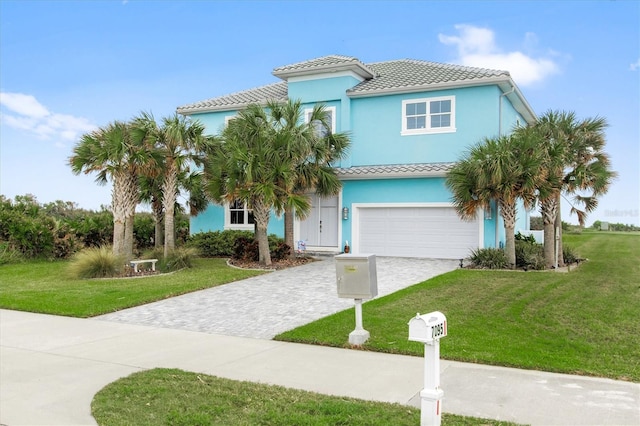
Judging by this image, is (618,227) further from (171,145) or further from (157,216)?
(171,145)

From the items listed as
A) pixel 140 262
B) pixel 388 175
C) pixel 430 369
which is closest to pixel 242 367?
pixel 430 369

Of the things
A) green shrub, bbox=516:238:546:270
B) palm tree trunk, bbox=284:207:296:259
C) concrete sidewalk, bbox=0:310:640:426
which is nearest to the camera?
concrete sidewalk, bbox=0:310:640:426

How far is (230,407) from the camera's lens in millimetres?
5293

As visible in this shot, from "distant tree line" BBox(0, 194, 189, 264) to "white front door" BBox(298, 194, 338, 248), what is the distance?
24.1 feet

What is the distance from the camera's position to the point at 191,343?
8.44 m

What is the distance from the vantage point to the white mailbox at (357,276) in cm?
776

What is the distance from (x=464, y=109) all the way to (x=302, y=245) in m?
8.08

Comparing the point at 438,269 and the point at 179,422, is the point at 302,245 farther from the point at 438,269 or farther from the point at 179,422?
the point at 179,422

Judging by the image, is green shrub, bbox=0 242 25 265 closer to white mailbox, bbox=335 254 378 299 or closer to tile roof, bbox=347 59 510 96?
tile roof, bbox=347 59 510 96

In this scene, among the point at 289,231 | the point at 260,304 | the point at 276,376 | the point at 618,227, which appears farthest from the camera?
the point at 618,227

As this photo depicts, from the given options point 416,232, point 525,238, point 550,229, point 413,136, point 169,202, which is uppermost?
point 413,136

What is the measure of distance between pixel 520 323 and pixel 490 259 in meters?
8.10

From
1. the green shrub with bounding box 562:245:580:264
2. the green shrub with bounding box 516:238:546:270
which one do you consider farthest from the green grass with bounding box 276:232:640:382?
the green shrub with bounding box 562:245:580:264

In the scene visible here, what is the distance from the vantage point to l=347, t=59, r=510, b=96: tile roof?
1955 cm
